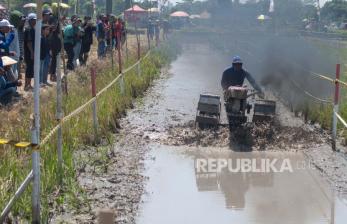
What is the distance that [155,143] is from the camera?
A: 9.87m

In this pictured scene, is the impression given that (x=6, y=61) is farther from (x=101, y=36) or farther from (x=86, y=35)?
(x=101, y=36)

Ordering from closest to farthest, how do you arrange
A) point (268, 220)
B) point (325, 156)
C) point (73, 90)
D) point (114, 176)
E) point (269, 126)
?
point (268, 220) < point (114, 176) < point (325, 156) < point (269, 126) < point (73, 90)

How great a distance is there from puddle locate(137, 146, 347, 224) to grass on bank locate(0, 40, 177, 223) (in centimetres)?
105

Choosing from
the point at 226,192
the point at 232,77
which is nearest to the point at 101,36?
the point at 232,77

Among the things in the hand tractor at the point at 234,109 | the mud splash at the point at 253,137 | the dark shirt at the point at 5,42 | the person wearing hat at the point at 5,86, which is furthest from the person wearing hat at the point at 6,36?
the hand tractor at the point at 234,109

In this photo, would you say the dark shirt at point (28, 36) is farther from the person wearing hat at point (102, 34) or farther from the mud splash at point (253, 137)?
the person wearing hat at point (102, 34)

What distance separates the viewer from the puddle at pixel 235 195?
6445 mm

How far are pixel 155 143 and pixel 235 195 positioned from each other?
283 cm

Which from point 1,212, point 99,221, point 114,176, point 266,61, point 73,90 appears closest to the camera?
point 1,212

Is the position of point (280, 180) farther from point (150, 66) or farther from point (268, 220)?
point (150, 66)

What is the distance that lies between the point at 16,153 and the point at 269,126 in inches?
210

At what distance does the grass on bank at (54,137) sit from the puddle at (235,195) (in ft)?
3.43

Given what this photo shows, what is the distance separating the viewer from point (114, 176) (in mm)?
7551

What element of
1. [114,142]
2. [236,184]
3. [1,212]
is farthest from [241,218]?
[114,142]
